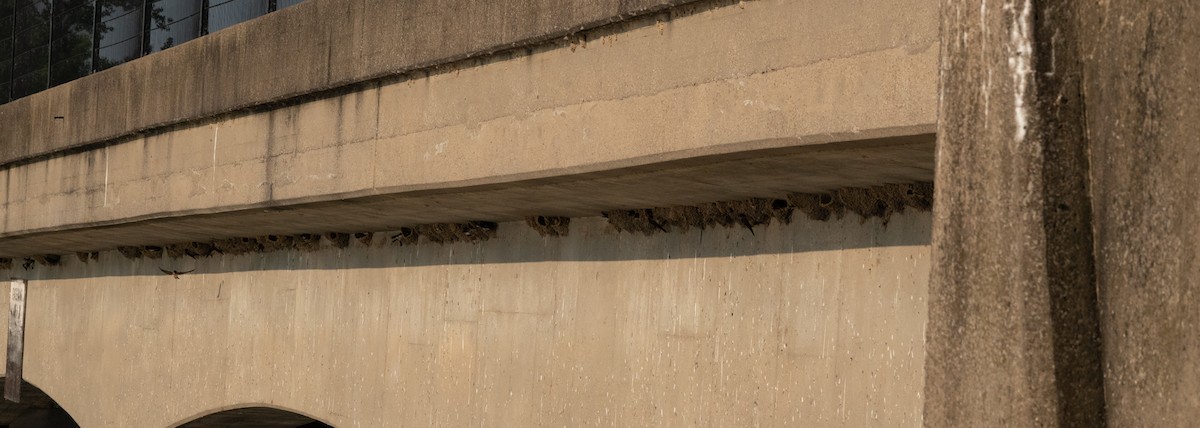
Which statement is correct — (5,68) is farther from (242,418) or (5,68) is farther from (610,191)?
(610,191)

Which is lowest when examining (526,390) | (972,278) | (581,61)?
(526,390)

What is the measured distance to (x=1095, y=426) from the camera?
244 centimetres

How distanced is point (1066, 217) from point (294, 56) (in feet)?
15.0

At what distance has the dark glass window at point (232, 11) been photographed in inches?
290

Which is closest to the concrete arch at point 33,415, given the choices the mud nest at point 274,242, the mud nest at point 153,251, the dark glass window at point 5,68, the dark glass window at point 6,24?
the dark glass window at point 5,68

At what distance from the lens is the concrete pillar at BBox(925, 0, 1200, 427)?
229cm

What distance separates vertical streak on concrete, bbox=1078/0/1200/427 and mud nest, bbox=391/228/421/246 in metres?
4.75

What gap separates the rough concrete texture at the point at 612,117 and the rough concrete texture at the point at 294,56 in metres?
0.08

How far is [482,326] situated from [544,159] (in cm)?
167

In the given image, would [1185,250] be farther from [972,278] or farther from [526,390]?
[526,390]

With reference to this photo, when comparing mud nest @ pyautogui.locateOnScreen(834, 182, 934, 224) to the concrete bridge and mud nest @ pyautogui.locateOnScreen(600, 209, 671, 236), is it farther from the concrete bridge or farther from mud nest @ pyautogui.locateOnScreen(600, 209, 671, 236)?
mud nest @ pyautogui.locateOnScreen(600, 209, 671, 236)

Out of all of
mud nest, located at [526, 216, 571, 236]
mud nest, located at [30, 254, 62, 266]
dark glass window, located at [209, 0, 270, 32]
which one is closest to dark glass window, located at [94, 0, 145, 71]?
dark glass window, located at [209, 0, 270, 32]

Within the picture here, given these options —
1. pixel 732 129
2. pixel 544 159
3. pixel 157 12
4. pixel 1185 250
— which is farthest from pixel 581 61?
pixel 157 12

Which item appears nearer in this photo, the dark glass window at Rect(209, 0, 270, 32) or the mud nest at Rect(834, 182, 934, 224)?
the mud nest at Rect(834, 182, 934, 224)
